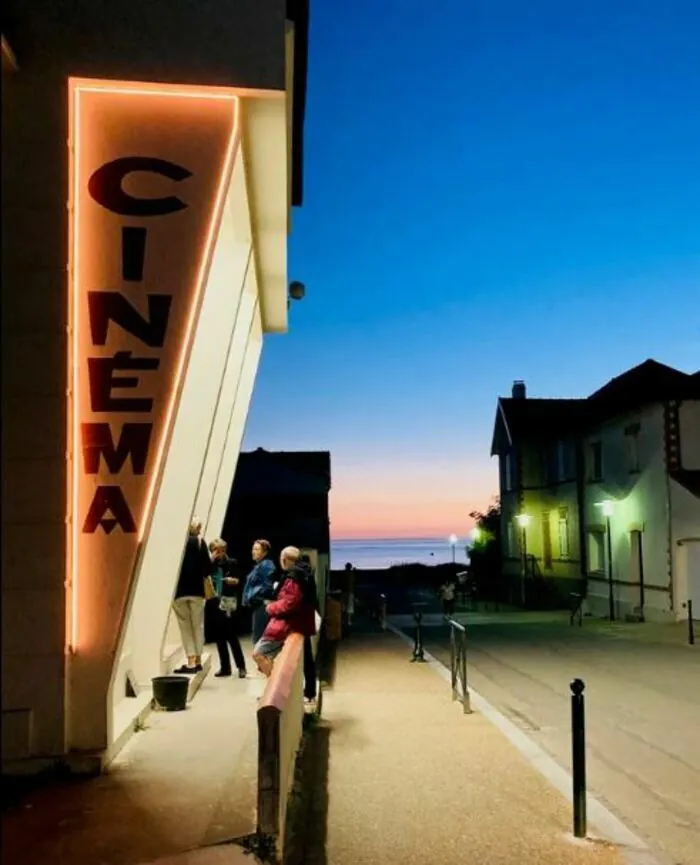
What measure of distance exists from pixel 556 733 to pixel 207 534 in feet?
22.0

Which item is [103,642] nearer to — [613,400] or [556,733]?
[556,733]

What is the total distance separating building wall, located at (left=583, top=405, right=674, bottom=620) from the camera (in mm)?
24672

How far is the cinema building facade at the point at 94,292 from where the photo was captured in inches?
250

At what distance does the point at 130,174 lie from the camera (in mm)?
6684

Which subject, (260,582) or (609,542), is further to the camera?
(609,542)

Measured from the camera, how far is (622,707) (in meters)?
11.1

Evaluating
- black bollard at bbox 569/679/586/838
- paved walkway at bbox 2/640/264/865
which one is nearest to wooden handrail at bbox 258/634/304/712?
paved walkway at bbox 2/640/264/865

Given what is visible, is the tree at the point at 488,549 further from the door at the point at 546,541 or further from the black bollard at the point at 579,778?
the black bollard at the point at 579,778

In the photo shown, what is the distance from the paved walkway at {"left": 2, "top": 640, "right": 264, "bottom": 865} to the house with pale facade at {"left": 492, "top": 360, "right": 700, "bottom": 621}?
1778 cm

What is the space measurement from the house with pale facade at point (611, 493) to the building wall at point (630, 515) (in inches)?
1.4

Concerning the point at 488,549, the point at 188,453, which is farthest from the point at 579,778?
the point at 488,549

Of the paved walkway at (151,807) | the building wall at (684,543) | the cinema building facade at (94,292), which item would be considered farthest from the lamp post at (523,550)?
the cinema building facade at (94,292)

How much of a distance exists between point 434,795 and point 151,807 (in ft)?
7.81

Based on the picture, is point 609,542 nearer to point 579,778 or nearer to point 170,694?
point 170,694
